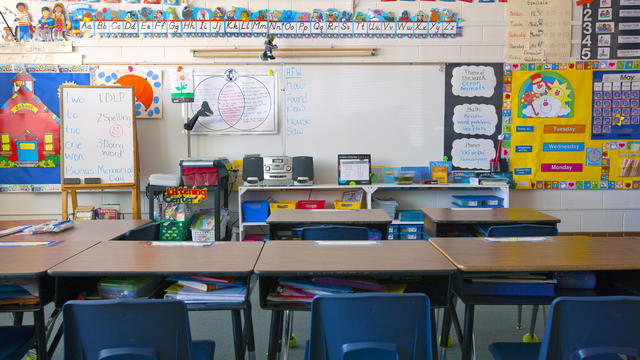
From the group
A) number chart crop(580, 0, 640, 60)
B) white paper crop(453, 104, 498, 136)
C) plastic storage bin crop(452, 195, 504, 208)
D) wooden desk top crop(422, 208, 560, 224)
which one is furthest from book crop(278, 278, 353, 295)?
number chart crop(580, 0, 640, 60)

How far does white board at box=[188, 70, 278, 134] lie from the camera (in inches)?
166

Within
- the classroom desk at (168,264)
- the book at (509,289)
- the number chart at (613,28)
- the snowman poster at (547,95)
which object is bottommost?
the book at (509,289)

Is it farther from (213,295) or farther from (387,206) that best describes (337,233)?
(387,206)

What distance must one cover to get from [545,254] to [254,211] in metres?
2.83

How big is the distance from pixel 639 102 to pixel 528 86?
123cm

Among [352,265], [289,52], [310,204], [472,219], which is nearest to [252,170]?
[310,204]

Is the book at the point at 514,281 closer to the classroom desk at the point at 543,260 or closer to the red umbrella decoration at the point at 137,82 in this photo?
the classroom desk at the point at 543,260

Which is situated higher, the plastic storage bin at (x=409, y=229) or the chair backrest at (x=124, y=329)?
the chair backrest at (x=124, y=329)

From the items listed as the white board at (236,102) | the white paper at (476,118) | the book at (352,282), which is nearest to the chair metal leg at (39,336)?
the book at (352,282)

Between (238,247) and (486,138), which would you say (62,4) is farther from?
(486,138)

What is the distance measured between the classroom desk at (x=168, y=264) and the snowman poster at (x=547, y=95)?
376cm

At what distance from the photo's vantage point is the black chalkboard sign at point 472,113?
4281 millimetres

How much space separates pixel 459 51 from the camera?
168 inches

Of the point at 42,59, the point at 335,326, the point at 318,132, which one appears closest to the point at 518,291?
the point at 335,326
